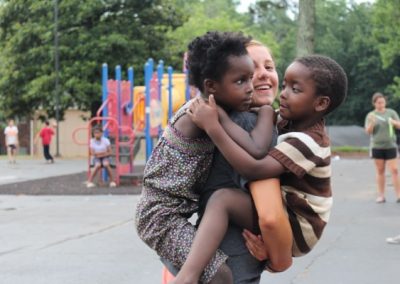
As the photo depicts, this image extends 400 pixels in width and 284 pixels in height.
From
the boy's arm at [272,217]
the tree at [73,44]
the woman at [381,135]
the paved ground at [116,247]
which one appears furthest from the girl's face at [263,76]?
the tree at [73,44]

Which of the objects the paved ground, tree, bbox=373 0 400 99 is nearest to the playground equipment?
the paved ground

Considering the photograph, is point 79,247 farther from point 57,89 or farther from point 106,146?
point 57,89

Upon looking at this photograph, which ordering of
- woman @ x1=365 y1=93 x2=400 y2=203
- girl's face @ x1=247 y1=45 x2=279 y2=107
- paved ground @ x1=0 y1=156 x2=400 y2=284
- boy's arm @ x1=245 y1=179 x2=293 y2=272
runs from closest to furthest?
1. boy's arm @ x1=245 y1=179 x2=293 y2=272
2. girl's face @ x1=247 y1=45 x2=279 y2=107
3. paved ground @ x1=0 y1=156 x2=400 y2=284
4. woman @ x1=365 y1=93 x2=400 y2=203

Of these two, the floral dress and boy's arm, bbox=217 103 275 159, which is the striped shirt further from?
the floral dress

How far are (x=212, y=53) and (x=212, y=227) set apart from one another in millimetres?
588

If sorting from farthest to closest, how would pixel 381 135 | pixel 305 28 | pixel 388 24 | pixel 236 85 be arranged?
pixel 388 24, pixel 305 28, pixel 381 135, pixel 236 85

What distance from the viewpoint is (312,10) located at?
18359 mm

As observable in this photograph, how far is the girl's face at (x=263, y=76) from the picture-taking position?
117 inches

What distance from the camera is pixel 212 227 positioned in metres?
2.54

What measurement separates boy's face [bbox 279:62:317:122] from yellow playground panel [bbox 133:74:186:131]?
14.6m

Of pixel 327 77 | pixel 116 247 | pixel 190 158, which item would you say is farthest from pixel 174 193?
pixel 116 247

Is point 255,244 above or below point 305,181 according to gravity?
below

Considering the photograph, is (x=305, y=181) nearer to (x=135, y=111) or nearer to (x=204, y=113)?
(x=204, y=113)

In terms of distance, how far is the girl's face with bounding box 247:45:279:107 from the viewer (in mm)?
2973
